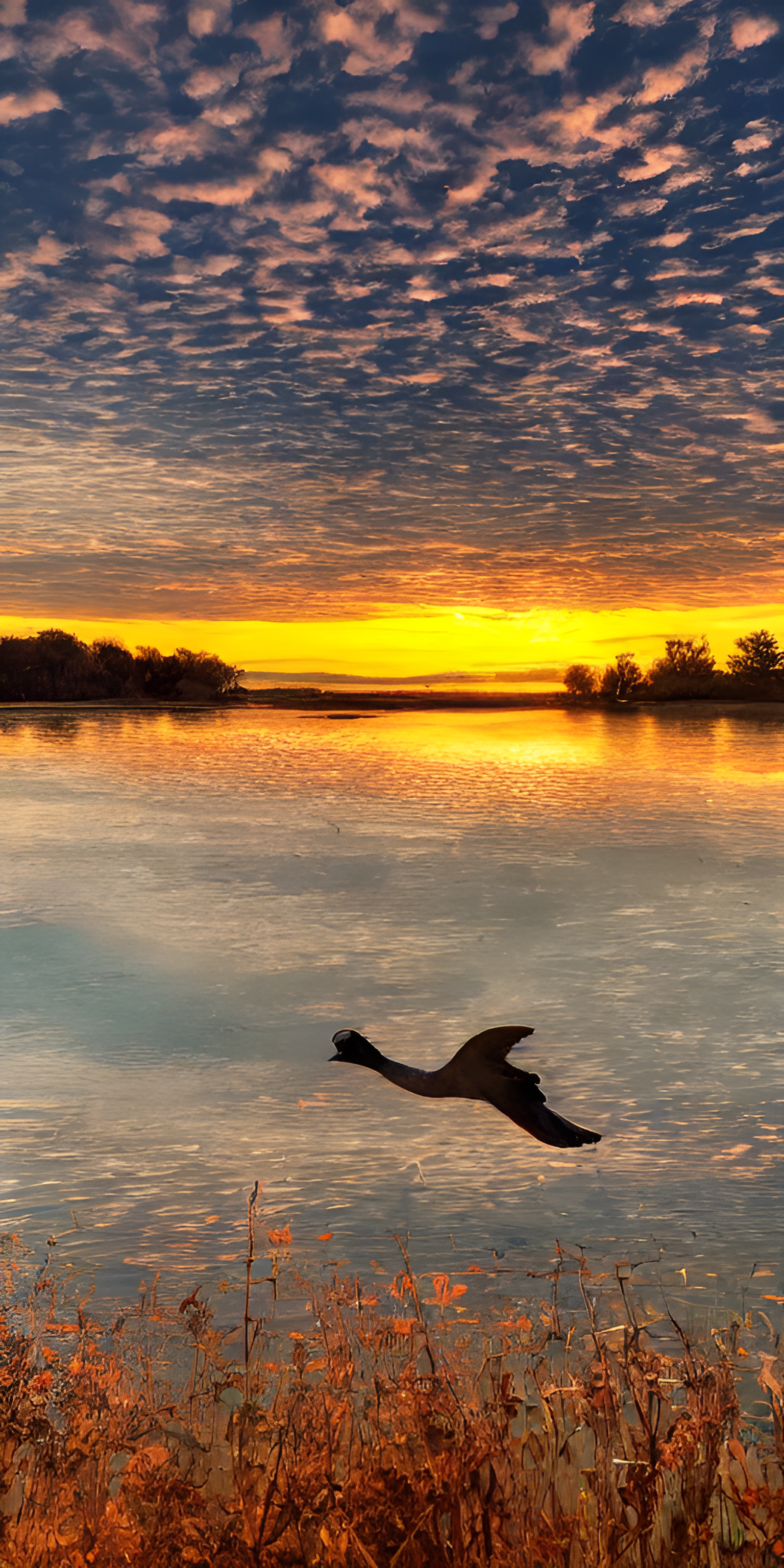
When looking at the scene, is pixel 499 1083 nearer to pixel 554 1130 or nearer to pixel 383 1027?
pixel 554 1130

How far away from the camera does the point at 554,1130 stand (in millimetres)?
7004

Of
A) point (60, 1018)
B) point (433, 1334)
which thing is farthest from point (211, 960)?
point (433, 1334)

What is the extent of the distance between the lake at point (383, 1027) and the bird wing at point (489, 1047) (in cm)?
168

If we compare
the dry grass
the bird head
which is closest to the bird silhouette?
the bird head

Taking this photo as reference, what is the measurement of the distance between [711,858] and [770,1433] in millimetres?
30798

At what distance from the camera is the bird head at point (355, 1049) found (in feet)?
27.8

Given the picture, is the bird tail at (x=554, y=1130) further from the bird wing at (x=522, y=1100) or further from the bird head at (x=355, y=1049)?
the bird head at (x=355, y=1049)

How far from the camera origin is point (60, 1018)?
56.7 ft

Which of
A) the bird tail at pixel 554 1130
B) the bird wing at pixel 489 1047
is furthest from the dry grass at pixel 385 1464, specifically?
the bird wing at pixel 489 1047

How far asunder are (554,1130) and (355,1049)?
203cm

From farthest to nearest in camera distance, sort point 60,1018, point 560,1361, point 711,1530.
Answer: point 60,1018, point 560,1361, point 711,1530

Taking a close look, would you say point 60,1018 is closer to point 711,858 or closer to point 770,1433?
point 770,1433

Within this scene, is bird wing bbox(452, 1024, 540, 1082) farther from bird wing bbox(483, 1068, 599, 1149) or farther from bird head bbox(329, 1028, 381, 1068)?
bird head bbox(329, 1028, 381, 1068)

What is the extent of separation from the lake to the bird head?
4.24 feet
